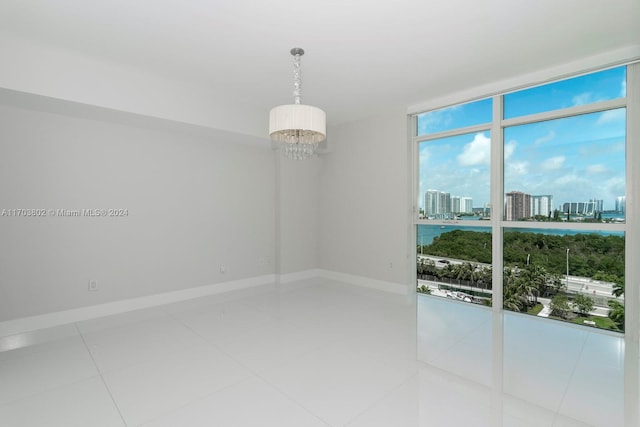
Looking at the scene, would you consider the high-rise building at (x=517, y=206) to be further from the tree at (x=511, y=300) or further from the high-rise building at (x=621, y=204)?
the tree at (x=511, y=300)

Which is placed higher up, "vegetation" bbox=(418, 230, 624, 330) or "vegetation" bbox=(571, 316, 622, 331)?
A: "vegetation" bbox=(418, 230, 624, 330)

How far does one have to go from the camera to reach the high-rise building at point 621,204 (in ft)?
9.95

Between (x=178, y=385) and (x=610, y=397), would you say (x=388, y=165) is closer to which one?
(x=610, y=397)

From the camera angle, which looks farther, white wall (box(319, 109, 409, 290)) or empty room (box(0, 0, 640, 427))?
white wall (box(319, 109, 409, 290))

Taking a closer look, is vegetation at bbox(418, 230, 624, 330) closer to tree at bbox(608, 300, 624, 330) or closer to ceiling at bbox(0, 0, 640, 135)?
tree at bbox(608, 300, 624, 330)

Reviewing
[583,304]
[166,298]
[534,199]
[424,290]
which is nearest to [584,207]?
[534,199]

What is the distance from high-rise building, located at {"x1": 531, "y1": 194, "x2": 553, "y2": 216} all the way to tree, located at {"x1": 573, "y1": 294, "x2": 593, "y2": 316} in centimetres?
→ 97

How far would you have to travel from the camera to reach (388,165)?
474 cm

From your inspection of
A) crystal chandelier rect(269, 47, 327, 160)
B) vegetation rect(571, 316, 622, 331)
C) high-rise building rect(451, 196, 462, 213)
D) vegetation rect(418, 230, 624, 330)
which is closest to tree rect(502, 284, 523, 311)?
vegetation rect(418, 230, 624, 330)

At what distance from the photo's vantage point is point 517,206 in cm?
371

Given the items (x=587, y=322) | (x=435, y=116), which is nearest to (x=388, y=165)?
(x=435, y=116)

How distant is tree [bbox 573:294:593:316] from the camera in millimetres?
3283

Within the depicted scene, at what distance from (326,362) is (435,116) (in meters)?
3.64

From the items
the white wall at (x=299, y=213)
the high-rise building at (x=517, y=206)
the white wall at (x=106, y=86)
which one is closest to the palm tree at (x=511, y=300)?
the high-rise building at (x=517, y=206)
